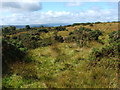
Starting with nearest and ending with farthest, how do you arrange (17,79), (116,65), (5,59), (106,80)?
(106,80)
(17,79)
(116,65)
(5,59)

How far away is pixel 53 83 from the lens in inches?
251

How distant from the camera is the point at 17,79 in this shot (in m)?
7.07

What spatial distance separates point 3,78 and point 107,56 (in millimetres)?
6350

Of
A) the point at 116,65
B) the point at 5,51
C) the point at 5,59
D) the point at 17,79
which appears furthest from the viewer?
the point at 5,51

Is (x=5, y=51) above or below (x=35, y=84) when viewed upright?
above

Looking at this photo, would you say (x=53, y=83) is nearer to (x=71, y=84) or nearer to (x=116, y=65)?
(x=71, y=84)

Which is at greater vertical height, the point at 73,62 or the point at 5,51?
the point at 5,51

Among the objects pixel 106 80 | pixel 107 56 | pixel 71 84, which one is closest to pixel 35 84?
pixel 71 84

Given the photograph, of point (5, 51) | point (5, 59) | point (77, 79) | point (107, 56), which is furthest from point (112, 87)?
point (5, 51)

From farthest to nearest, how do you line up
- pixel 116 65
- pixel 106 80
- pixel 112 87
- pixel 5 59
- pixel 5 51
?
pixel 5 51
pixel 5 59
pixel 116 65
pixel 106 80
pixel 112 87

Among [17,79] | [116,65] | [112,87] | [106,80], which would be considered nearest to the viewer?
[112,87]

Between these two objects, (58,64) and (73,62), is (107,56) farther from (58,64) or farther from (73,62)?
(58,64)

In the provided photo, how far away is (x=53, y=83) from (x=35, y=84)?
2.53 ft

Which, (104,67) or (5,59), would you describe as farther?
(5,59)
